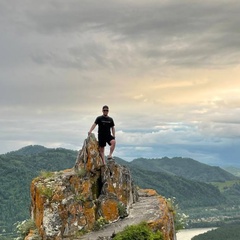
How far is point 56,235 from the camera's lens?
959 inches

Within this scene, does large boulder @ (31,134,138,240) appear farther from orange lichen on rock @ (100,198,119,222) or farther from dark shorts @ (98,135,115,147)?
dark shorts @ (98,135,115,147)

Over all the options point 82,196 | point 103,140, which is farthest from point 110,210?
point 103,140

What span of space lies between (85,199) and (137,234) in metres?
4.73

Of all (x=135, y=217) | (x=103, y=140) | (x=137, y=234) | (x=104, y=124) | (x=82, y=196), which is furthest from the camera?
(x=103, y=140)

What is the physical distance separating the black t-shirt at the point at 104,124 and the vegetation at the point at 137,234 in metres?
7.66

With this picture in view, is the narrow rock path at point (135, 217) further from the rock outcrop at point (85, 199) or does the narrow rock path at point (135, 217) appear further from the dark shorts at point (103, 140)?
the dark shorts at point (103, 140)

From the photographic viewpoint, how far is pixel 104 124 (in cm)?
2830

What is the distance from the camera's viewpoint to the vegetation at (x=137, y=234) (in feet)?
75.0

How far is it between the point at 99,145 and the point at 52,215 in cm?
657

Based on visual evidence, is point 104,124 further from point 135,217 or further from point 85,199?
point 135,217

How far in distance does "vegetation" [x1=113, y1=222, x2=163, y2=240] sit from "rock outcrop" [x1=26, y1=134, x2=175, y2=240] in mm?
1198

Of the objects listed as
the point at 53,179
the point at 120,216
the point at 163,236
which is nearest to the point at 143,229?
the point at 163,236

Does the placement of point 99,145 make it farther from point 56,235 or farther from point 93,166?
point 56,235

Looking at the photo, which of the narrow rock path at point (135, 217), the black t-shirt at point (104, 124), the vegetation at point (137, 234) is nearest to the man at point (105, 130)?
the black t-shirt at point (104, 124)
